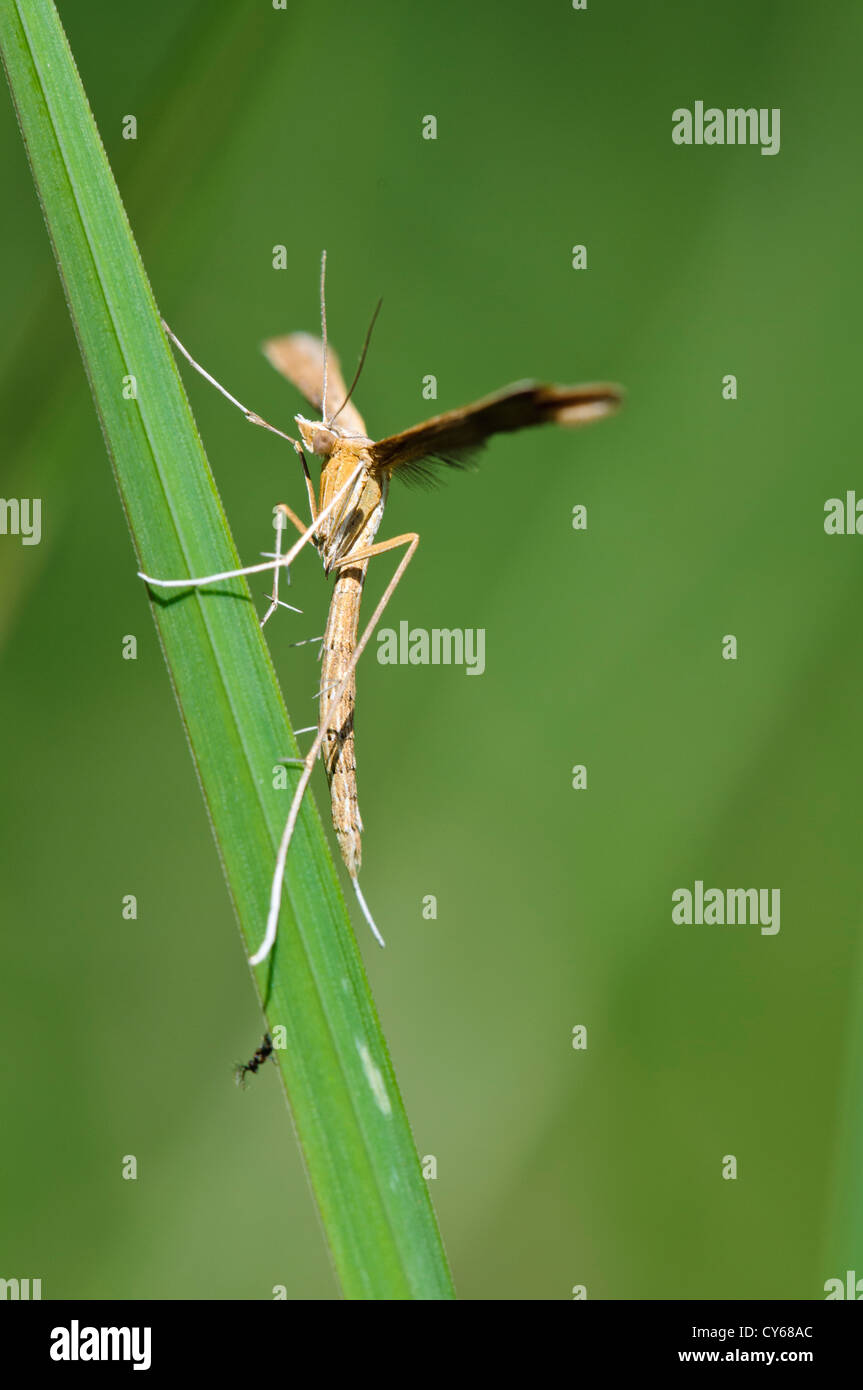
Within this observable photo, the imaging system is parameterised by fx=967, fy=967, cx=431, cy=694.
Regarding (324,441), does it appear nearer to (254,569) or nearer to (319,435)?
(319,435)

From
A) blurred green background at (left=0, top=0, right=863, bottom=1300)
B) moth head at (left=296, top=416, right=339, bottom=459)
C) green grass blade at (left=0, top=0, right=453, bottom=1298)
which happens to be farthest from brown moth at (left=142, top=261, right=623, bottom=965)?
blurred green background at (left=0, top=0, right=863, bottom=1300)

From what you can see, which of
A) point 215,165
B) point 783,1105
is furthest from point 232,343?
point 783,1105

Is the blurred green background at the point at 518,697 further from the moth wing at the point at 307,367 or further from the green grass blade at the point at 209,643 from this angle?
the green grass blade at the point at 209,643

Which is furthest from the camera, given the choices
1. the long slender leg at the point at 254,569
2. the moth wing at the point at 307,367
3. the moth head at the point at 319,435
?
the moth wing at the point at 307,367

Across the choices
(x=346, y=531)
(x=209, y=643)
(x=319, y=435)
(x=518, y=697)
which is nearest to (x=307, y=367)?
(x=319, y=435)

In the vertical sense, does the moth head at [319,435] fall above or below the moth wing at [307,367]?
below

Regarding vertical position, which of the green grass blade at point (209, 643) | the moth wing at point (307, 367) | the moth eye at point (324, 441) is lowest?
the green grass blade at point (209, 643)

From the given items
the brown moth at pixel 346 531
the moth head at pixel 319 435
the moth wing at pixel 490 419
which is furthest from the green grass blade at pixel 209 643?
the moth head at pixel 319 435
